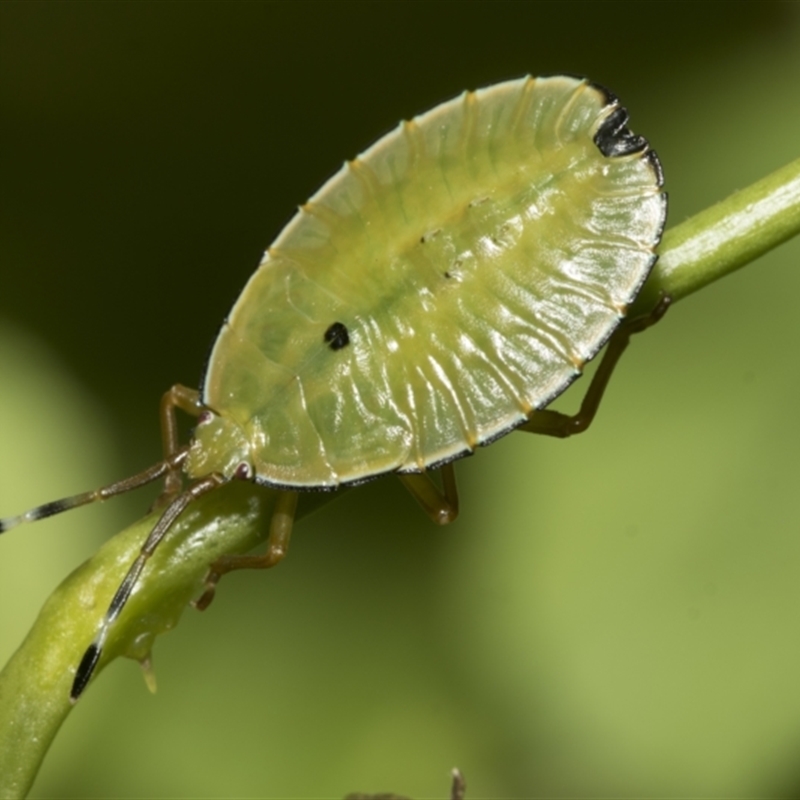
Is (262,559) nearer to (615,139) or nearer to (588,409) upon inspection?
(588,409)

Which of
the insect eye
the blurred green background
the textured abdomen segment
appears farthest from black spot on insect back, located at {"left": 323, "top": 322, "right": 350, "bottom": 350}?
the blurred green background

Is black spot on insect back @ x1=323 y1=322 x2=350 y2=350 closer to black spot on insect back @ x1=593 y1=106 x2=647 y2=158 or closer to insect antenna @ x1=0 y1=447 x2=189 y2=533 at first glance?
insect antenna @ x1=0 y1=447 x2=189 y2=533

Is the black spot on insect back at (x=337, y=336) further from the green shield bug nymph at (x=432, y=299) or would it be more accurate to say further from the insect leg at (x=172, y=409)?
the insect leg at (x=172, y=409)

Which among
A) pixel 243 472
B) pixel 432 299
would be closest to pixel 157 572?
pixel 243 472

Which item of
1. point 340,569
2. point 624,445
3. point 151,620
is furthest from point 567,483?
point 151,620

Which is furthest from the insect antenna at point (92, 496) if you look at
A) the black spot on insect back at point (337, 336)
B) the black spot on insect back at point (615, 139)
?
the black spot on insect back at point (615, 139)

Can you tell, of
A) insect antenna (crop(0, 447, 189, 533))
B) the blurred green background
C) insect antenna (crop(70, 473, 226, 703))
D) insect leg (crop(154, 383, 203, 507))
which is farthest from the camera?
the blurred green background
